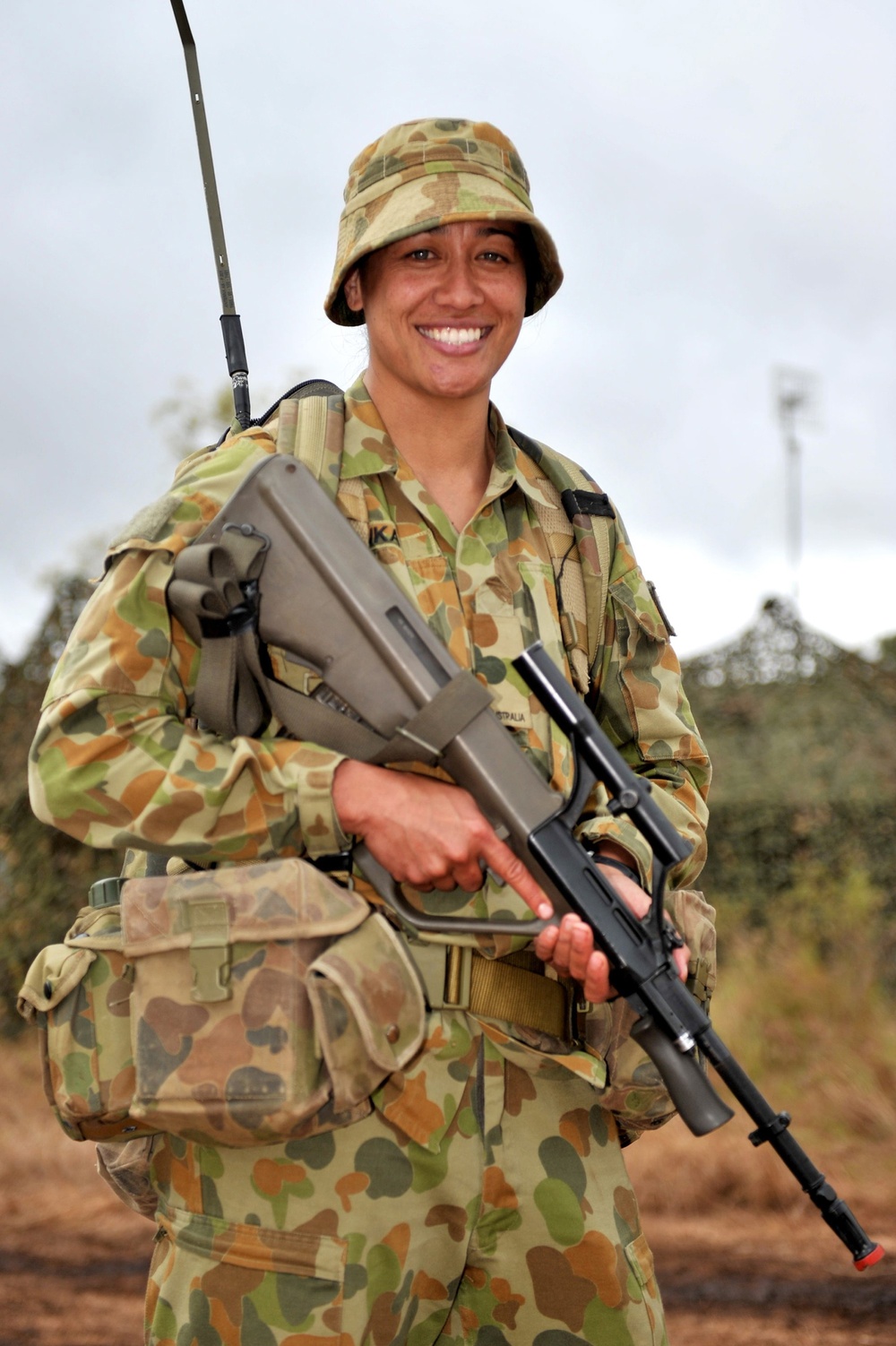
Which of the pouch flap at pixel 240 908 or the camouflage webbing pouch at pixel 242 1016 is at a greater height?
the pouch flap at pixel 240 908

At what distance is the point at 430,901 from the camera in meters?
2.23

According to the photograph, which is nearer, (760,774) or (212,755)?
(212,755)

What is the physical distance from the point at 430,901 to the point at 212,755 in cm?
43

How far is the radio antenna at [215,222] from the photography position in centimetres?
287

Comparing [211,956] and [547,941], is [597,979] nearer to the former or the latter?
[547,941]

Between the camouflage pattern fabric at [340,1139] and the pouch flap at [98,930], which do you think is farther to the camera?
the pouch flap at [98,930]

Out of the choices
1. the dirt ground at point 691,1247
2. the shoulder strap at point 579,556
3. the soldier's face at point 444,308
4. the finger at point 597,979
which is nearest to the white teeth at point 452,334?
the soldier's face at point 444,308

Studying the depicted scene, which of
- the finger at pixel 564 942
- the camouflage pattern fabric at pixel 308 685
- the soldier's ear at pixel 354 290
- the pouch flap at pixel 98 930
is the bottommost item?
the finger at pixel 564 942

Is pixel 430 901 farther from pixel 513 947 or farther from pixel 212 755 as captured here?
pixel 212 755

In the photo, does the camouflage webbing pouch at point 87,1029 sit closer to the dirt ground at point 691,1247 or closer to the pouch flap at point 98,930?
the pouch flap at point 98,930

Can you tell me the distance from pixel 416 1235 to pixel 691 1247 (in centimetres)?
326

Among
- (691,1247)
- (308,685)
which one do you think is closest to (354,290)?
(308,685)

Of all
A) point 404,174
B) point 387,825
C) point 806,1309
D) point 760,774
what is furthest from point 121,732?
point 760,774

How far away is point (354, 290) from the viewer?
2.65 meters
